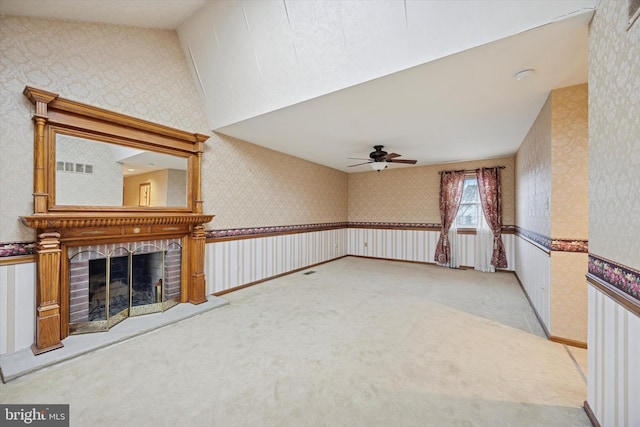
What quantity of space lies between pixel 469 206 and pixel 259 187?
4.57 meters

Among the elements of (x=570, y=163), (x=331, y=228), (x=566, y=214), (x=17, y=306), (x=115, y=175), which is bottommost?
(x=17, y=306)

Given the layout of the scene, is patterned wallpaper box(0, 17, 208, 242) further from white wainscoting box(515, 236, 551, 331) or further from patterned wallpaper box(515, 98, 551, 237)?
white wainscoting box(515, 236, 551, 331)

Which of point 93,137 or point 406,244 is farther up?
point 93,137

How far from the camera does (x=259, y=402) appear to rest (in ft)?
5.48

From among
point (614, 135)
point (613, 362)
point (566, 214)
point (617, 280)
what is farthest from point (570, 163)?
point (613, 362)

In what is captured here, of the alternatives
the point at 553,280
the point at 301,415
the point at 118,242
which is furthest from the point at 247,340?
the point at 553,280

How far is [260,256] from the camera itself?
14.9 feet

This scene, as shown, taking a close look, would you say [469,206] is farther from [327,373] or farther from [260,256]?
[327,373]

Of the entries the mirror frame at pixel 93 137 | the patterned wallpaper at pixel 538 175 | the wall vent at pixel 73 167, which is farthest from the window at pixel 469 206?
the wall vent at pixel 73 167

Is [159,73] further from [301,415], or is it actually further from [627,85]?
[627,85]

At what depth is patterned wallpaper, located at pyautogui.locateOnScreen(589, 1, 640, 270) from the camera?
1.16 meters

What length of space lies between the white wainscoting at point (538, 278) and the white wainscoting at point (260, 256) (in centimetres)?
385

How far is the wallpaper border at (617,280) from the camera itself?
3.74ft

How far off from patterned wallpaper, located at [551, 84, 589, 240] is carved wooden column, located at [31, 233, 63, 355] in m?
4.64
